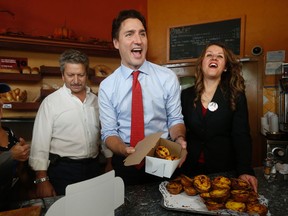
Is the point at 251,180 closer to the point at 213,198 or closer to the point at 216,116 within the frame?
the point at 213,198

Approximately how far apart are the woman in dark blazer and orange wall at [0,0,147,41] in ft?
7.28

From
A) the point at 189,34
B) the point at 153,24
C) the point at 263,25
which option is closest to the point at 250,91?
the point at 263,25

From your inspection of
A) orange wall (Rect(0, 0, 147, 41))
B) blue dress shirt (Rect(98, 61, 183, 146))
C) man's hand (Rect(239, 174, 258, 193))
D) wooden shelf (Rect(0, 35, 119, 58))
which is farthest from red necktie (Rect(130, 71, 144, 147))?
orange wall (Rect(0, 0, 147, 41))

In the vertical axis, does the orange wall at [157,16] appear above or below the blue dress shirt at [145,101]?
above

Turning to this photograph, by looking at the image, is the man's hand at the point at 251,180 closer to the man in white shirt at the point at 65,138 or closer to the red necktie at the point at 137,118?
the red necktie at the point at 137,118

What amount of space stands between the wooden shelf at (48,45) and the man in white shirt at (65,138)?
1.22 metres

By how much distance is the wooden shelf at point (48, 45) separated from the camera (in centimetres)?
300

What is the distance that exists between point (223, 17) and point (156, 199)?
10.3ft

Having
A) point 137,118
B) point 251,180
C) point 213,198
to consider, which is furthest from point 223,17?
point 213,198

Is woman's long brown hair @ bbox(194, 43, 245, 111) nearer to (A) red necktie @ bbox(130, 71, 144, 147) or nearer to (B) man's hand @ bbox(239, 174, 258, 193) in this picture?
(A) red necktie @ bbox(130, 71, 144, 147)

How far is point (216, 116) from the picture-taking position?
1731 millimetres

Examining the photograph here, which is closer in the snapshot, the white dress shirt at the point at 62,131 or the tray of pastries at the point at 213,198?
the tray of pastries at the point at 213,198

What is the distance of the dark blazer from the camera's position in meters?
1.68

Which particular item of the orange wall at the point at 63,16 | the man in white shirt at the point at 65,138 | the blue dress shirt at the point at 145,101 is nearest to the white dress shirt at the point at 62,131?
the man in white shirt at the point at 65,138
